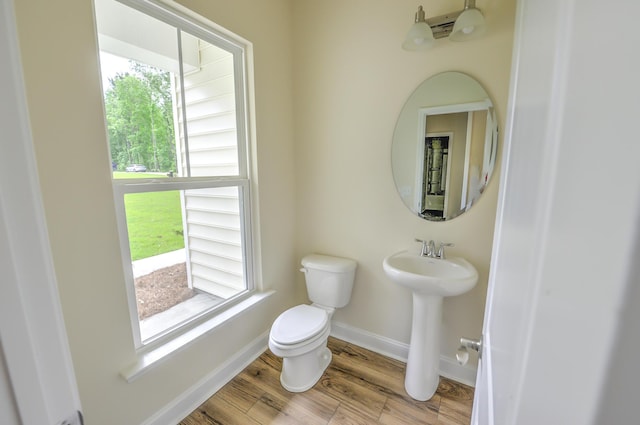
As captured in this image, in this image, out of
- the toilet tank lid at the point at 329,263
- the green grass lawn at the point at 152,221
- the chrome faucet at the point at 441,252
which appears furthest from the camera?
the toilet tank lid at the point at 329,263

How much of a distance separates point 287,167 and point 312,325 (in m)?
1.18

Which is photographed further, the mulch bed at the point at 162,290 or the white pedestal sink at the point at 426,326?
the white pedestal sink at the point at 426,326

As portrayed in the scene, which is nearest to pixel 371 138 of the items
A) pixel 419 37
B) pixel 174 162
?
pixel 419 37

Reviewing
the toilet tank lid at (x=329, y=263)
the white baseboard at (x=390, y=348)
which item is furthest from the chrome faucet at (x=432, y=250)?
the white baseboard at (x=390, y=348)

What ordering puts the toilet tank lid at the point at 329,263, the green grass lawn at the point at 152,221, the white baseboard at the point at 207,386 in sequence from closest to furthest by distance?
the green grass lawn at the point at 152,221
the white baseboard at the point at 207,386
the toilet tank lid at the point at 329,263

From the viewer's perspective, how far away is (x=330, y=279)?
6.35ft

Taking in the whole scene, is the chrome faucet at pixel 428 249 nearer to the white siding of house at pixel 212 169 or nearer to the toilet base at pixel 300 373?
the toilet base at pixel 300 373

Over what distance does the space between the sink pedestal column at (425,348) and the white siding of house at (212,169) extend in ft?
4.01

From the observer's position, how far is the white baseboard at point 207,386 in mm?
1407

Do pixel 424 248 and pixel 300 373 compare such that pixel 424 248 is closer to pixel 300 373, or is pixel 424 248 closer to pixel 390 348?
pixel 390 348

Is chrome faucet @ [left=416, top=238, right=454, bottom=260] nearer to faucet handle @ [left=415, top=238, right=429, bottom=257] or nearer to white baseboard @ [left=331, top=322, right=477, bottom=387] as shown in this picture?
faucet handle @ [left=415, top=238, right=429, bottom=257]

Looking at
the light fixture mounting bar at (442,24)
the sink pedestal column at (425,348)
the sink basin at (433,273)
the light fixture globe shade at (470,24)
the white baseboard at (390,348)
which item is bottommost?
the white baseboard at (390,348)

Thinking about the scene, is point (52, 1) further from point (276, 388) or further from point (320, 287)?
point (276, 388)

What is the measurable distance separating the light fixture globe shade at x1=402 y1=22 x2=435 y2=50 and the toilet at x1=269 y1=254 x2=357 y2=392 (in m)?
1.44
